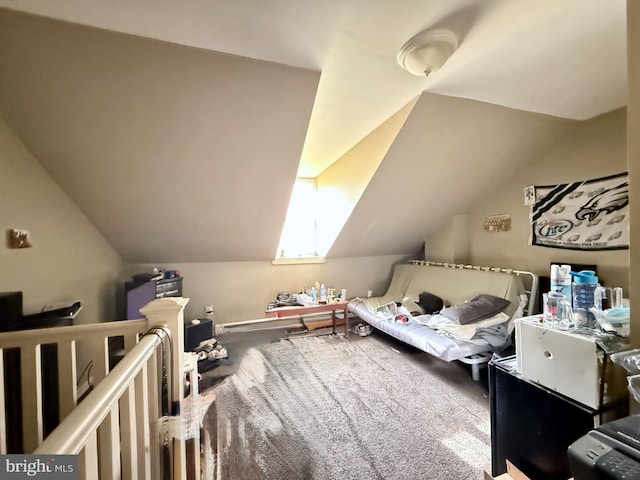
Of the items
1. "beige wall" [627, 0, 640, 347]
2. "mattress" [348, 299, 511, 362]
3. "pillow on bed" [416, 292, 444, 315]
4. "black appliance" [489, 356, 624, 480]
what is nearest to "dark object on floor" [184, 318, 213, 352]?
"mattress" [348, 299, 511, 362]

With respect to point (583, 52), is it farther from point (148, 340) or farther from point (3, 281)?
point (3, 281)

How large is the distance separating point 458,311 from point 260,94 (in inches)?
103

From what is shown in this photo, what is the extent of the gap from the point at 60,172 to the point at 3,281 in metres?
0.91

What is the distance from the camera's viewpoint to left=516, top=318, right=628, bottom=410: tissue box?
860mm

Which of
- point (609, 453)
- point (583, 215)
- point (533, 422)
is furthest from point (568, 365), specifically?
point (583, 215)

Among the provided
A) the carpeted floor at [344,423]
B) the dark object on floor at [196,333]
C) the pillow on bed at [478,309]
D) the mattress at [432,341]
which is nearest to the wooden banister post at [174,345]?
the carpeted floor at [344,423]

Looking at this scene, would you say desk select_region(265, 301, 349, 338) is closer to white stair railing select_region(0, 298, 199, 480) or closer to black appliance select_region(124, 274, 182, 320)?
black appliance select_region(124, 274, 182, 320)

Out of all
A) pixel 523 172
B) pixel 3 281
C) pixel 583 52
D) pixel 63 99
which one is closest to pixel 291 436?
pixel 3 281

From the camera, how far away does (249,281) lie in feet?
12.2

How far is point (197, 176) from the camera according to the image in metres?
2.30

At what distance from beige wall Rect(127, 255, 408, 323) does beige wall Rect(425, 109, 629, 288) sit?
1344mm

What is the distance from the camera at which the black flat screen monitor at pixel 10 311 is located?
4.70ft

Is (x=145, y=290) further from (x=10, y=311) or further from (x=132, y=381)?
(x=132, y=381)

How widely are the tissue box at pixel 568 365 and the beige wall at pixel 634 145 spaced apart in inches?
4.9
